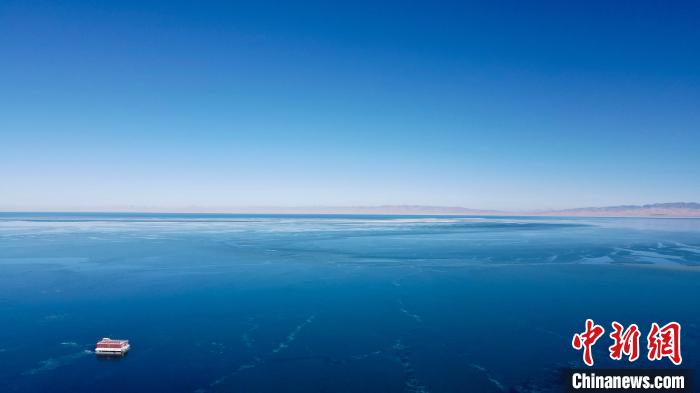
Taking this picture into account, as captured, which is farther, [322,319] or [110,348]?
[322,319]

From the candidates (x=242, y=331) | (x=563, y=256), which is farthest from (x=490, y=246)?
(x=242, y=331)

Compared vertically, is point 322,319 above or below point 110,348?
below

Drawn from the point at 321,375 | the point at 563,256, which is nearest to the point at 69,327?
the point at 321,375

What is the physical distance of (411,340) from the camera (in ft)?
49.7

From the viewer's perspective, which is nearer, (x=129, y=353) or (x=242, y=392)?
(x=242, y=392)

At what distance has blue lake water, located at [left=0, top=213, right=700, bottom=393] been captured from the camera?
12.3 meters

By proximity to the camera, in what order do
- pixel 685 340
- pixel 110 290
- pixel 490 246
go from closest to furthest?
1. pixel 685 340
2. pixel 110 290
3. pixel 490 246

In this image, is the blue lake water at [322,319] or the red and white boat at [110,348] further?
the red and white boat at [110,348]

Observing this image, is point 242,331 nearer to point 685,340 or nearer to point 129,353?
point 129,353

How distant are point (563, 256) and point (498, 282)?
15049mm

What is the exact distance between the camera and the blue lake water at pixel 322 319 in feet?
40.2

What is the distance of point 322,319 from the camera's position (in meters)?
17.6

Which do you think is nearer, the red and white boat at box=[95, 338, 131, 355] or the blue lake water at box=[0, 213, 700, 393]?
the blue lake water at box=[0, 213, 700, 393]

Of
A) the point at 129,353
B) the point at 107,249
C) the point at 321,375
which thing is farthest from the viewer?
the point at 107,249
